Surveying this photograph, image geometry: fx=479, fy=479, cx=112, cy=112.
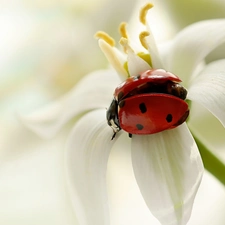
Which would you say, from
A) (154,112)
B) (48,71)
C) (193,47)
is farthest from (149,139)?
(48,71)

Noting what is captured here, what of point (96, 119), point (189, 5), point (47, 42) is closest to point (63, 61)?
point (47, 42)

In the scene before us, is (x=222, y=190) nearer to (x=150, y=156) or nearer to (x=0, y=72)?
(x=150, y=156)

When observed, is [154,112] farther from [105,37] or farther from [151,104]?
[105,37]

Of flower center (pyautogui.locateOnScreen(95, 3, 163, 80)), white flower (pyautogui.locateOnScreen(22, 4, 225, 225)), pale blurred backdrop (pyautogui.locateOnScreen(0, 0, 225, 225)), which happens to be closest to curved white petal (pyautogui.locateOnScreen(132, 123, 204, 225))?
white flower (pyautogui.locateOnScreen(22, 4, 225, 225))

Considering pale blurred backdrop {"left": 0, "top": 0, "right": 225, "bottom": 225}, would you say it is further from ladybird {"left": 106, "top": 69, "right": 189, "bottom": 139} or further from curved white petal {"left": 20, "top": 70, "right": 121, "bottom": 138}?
ladybird {"left": 106, "top": 69, "right": 189, "bottom": 139}

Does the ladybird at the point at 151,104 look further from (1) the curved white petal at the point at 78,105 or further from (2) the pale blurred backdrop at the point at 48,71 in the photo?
(2) the pale blurred backdrop at the point at 48,71

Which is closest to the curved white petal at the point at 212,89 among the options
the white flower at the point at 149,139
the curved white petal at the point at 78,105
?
the white flower at the point at 149,139
